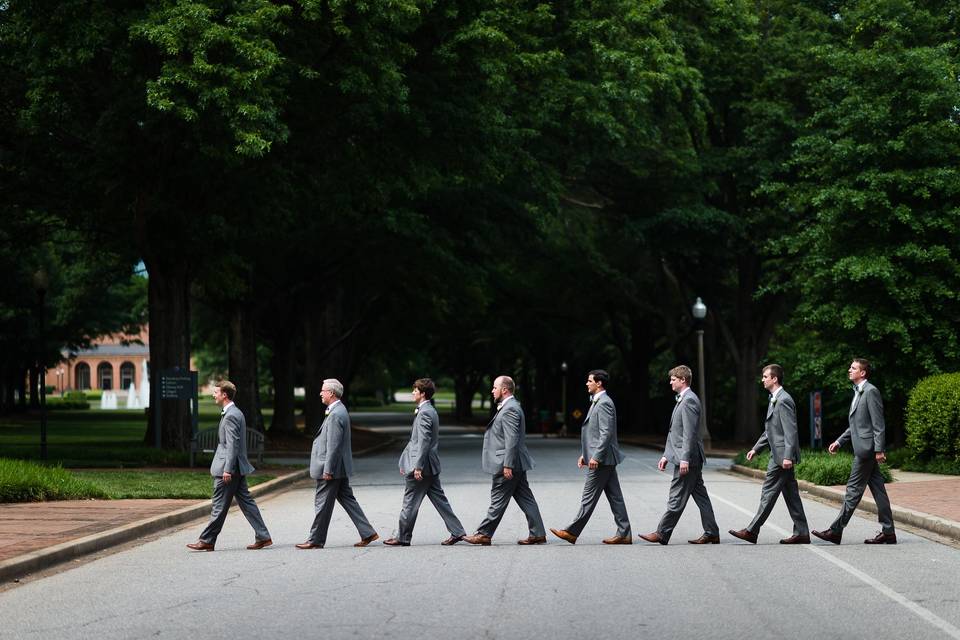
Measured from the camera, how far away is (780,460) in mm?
12320

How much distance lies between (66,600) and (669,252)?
28.9 m

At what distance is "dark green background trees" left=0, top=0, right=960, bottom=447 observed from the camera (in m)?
21.1

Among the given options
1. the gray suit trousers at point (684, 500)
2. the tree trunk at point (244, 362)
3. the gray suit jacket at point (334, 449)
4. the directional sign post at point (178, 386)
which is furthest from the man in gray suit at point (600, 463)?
the tree trunk at point (244, 362)

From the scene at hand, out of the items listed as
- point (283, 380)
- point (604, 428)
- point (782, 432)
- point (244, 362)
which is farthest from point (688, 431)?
point (283, 380)

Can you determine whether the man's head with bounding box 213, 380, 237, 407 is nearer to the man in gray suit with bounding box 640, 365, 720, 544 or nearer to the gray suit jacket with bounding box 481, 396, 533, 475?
the gray suit jacket with bounding box 481, 396, 533, 475

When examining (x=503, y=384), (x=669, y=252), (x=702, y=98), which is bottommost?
(x=503, y=384)

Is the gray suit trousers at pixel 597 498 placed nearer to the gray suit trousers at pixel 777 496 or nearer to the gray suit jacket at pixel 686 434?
the gray suit jacket at pixel 686 434

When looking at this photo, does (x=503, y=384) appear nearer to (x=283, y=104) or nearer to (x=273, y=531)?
(x=273, y=531)

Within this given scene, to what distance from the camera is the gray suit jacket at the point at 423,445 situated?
1225 centimetres

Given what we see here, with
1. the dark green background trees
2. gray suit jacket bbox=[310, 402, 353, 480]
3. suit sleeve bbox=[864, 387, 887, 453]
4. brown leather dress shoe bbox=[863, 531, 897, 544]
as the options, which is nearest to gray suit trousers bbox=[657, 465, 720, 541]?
brown leather dress shoe bbox=[863, 531, 897, 544]

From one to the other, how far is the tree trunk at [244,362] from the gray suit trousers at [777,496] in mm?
24571

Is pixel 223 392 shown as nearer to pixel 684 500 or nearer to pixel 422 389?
pixel 422 389

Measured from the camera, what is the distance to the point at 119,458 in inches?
955

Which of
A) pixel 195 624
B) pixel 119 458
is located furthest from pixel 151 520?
pixel 119 458
